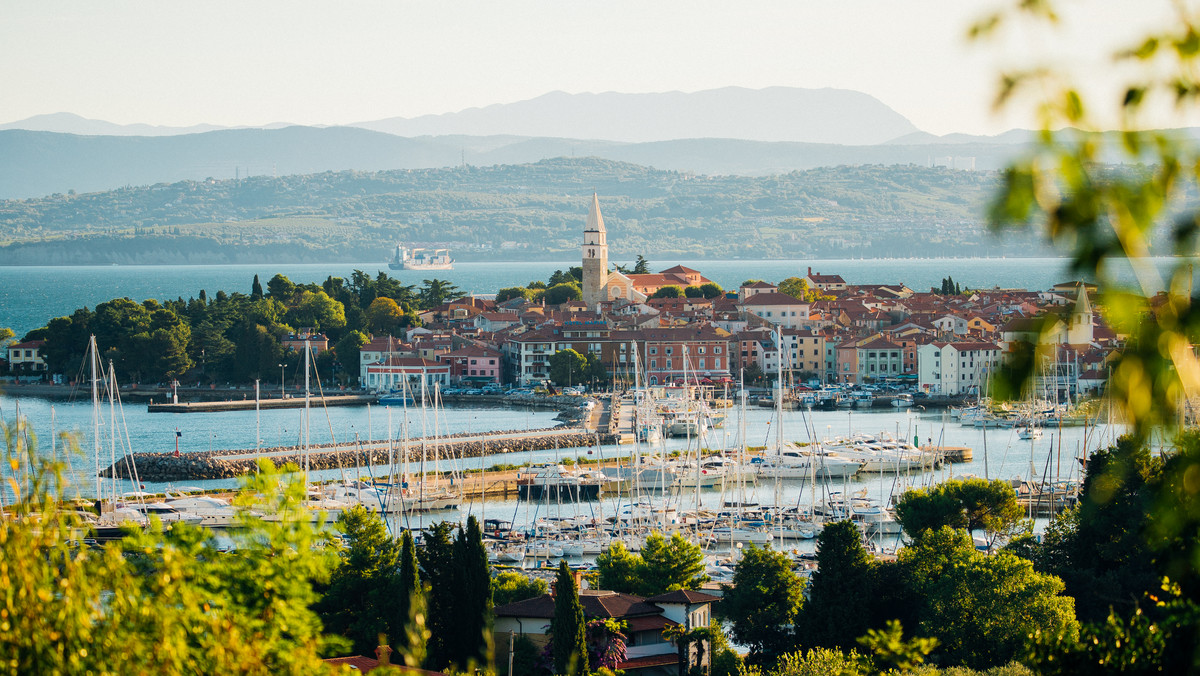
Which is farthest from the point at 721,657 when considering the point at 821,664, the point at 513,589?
the point at 513,589

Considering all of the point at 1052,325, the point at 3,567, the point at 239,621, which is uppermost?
the point at 1052,325

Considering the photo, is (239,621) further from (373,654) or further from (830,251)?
(830,251)

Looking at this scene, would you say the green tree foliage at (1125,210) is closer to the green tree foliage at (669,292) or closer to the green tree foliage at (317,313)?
the green tree foliage at (317,313)

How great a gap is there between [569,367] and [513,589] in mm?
22166

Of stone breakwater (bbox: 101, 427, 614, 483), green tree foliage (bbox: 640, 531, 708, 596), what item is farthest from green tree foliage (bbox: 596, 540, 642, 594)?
stone breakwater (bbox: 101, 427, 614, 483)

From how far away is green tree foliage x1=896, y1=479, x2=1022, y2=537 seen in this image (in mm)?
13180

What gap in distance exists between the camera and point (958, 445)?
76.5 ft

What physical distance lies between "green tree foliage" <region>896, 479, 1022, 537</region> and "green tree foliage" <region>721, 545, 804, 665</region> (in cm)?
346

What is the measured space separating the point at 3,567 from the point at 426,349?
A: 3129 cm

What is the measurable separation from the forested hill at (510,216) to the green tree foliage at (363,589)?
127842 mm

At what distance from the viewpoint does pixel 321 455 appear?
70.6 feet

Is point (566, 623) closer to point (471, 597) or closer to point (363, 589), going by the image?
point (471, 597)

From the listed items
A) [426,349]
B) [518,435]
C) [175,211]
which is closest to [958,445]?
[518,435]

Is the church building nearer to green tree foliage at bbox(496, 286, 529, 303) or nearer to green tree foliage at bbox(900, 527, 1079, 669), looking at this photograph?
green tree foliage at bbox(496, 286, 529, 303)
